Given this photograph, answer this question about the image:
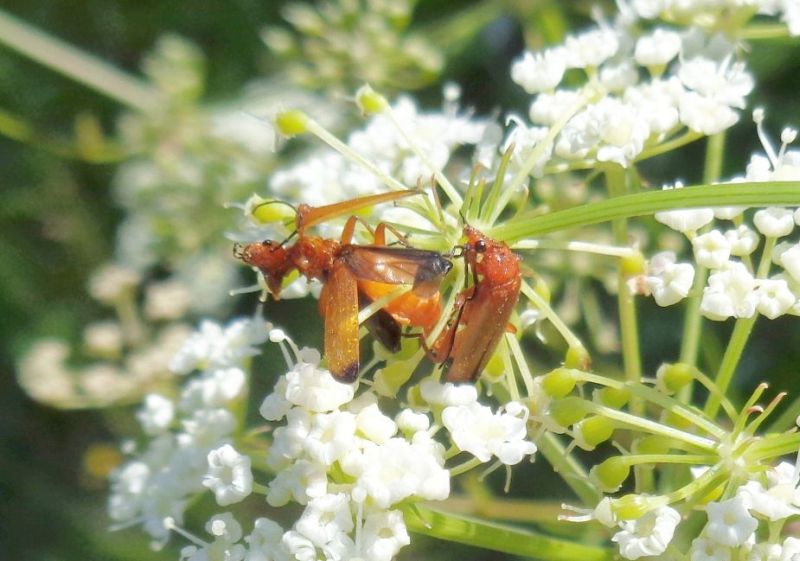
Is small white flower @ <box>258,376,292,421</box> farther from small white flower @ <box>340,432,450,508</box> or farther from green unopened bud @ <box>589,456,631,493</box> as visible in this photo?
green unopened bud @ <box>589,456,631,493</box>

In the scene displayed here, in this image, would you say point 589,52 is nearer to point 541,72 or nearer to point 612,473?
point 541,72

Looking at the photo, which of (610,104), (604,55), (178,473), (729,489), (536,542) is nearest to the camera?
(729,489)

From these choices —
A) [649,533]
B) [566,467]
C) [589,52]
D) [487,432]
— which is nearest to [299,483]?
[487,432]

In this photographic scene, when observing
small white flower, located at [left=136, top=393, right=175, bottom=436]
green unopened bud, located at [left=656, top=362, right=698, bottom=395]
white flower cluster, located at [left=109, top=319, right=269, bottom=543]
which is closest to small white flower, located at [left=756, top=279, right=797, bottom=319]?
green unopened bud, located at [left=656, top=362, right=698, bottom=395]

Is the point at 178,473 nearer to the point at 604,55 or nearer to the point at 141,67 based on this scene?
the point at 604,55

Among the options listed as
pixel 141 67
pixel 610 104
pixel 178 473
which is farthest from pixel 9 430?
pixel 610 104
